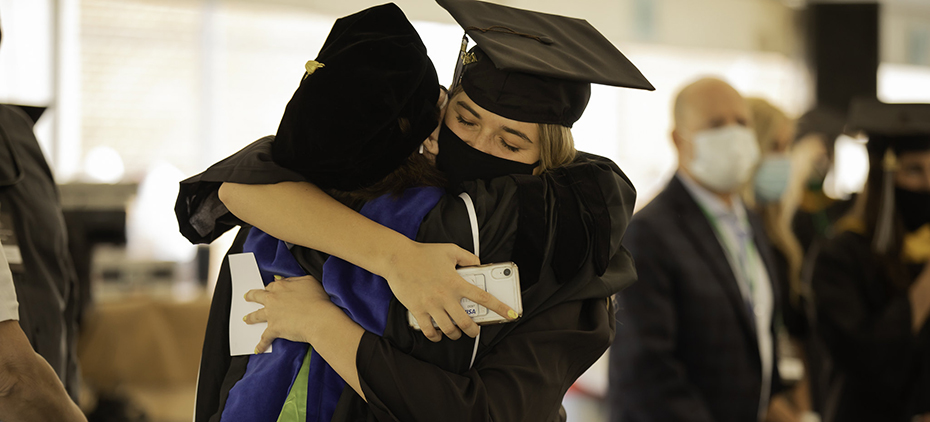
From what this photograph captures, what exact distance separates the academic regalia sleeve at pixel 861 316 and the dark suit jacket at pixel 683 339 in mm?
534

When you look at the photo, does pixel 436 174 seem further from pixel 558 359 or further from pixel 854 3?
pixel 854 3

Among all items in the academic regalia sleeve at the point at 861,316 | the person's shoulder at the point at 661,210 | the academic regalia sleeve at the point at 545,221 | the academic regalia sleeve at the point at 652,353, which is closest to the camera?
the academic regalia sleeve at the point at 545,221

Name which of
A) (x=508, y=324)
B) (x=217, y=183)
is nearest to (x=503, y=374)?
(x=508, y=324)

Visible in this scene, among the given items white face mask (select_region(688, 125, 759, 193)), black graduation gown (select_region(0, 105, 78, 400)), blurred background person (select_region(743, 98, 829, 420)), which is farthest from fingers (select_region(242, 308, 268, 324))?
blurred background person (select_region(743, 98, 829, 420))

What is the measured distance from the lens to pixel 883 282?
2984mm

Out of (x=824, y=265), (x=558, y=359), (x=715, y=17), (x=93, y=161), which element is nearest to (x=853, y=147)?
(x=715, y=17)

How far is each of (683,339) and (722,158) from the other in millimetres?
748

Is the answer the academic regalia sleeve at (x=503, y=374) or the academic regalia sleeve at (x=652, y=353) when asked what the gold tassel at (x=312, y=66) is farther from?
the academic regalia sleeve at (x=652, y=353)

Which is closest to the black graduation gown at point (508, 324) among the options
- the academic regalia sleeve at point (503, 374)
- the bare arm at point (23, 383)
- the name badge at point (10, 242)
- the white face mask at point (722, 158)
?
the academic regalia sleeve at point (503, 374)

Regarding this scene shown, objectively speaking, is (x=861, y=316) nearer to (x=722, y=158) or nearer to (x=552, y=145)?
(x=722, y=158)

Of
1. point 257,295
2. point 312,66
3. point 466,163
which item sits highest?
point 312,66

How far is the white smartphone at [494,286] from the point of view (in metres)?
1.12

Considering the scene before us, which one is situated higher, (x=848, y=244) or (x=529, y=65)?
(x=529, y=65)

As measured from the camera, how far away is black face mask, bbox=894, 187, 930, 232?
2.95 meters
